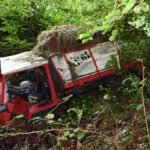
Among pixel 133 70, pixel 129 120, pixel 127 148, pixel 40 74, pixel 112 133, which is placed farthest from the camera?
pixel 133 70

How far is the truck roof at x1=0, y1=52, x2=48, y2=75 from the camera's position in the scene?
16.6 feet

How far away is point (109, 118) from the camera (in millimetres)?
5172

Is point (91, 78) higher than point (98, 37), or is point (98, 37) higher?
point (98, 37)

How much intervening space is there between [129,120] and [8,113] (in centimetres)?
302

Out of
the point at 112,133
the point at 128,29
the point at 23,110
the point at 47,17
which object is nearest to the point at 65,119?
the point at 23,110

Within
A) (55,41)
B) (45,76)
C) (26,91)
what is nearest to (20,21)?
(55,41)

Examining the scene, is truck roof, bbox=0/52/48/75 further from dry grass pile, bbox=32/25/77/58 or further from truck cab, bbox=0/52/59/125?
dry grass pile, bbox=32/25/77/58

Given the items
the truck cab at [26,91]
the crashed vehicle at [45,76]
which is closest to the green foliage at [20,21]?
the crashed vehicle at [45,76]

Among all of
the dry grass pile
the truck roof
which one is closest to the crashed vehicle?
the truck roof

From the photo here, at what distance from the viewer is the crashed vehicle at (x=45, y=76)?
5.33 metres

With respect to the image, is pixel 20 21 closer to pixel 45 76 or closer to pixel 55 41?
pixel 55 41

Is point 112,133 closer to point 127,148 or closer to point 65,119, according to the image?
point 127,148

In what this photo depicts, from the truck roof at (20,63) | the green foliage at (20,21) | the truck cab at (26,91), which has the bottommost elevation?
the truck cab at (26,91)

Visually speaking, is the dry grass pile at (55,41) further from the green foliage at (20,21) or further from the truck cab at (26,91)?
the green foliage at (20,21)
